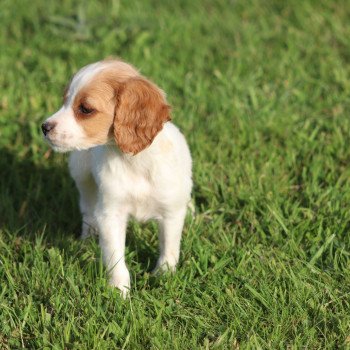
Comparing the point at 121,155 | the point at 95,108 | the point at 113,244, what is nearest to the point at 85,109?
the point at 95,108

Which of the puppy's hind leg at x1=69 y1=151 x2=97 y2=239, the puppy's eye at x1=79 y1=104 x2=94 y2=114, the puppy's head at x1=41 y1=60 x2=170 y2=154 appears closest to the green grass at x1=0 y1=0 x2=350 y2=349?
the puppy's hind leg at x1=69 y1=151 x2=97 y2=239

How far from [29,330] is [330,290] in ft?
5.06

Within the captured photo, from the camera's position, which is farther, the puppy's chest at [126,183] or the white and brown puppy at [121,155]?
the puppy's chest at [126,183]

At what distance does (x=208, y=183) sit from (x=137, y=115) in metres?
1.37

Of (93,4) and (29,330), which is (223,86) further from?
(29,330)

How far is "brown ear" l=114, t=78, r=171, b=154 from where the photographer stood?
3.38 meters

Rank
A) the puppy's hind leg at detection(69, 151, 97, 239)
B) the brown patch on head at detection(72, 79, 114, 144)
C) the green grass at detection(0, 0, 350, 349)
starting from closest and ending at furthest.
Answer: the brown patch on head at detection(72, 79, 114, 144) < the green grass at detection(0, 0, 350, 349) < the puppy's hind leg at detection(69, 151, 97, 239)

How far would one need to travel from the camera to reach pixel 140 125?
3.39 metres

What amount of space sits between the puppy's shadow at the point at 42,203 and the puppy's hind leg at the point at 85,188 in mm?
143

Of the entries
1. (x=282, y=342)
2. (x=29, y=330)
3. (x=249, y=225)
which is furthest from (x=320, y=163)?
(x=29, y=330)

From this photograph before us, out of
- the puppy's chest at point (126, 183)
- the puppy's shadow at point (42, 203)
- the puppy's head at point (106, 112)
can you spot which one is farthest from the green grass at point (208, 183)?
the puppy's head at point (106, 112)

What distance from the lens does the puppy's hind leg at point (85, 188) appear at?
4.12 m

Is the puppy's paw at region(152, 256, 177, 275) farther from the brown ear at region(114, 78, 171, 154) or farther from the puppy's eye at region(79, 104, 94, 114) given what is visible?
the puppy's eye at region(79, 104, 94, 114)

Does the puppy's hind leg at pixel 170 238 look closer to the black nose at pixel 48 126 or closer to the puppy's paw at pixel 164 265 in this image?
the puppy's paw at pixel 164 265
